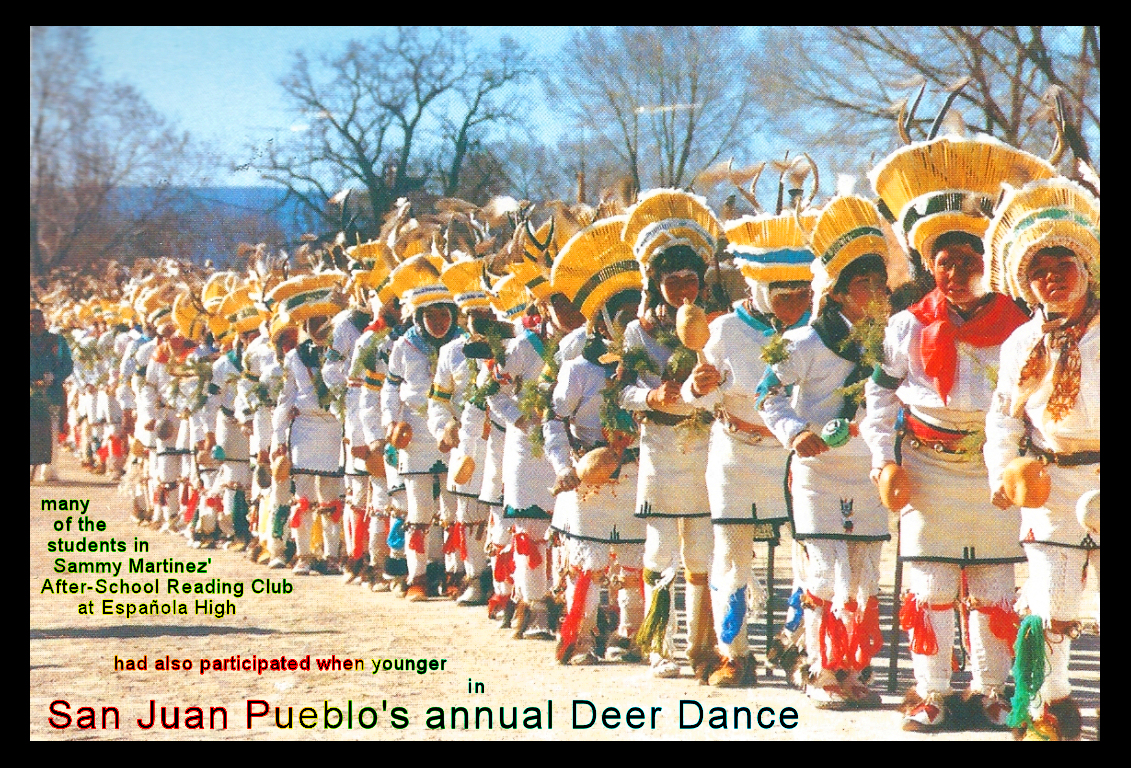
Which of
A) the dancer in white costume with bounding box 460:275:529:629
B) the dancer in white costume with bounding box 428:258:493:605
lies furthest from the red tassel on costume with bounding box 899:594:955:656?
the dancer in white costume with bounding box 428:258:493:605

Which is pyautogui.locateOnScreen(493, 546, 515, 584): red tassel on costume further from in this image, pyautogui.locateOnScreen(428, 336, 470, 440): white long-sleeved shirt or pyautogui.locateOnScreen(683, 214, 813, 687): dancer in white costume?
pyautogui.locateOnScreen(683, 214, 813, 687): dancer in white costume

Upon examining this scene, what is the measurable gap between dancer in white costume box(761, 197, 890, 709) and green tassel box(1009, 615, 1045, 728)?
92cm

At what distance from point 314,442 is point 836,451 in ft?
18.4

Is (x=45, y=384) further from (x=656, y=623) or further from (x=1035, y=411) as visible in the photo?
(x=1035, y=411)

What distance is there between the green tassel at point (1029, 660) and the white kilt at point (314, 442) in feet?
21.8

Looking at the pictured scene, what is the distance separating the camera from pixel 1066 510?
242 inches

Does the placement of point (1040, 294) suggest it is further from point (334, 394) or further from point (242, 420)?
point (242, 420)

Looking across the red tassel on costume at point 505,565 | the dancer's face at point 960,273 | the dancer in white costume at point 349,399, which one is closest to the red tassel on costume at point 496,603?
the red tassel on costume at point 505,565

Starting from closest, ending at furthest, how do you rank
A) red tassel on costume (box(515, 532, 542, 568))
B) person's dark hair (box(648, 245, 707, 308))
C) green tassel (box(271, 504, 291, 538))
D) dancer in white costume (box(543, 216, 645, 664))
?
person's dark hair (box(648, 245, 707, 308)), dancer in white costume (box(543, 216, 645, 664)), red tassel on costume (box(515, 532, 542, 568)), green tassel (box(271, 504, 291, 538))

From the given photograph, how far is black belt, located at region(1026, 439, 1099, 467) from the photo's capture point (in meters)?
6.16

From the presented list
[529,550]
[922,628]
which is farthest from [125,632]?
[922,628]

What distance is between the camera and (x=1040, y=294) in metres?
6.20

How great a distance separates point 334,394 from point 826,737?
5785mm
